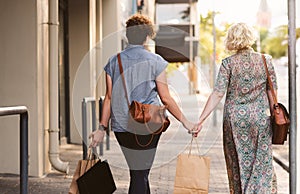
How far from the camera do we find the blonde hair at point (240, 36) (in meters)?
7.04

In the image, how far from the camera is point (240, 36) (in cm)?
703

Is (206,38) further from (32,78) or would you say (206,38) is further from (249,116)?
(249,116)

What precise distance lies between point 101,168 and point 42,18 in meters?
4.30

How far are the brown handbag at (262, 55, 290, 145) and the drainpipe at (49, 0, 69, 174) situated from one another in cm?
448

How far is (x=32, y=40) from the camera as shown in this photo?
10422mm

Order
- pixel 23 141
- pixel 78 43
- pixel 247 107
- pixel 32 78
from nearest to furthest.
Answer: pixel 23 141, pixel 247 107, pixel 32 78, pixel 78 43

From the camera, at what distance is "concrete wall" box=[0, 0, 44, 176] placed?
10.4 meters

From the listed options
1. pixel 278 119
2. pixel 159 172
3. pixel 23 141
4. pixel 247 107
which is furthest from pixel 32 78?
pixel 23 141

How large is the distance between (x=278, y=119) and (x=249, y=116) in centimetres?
31

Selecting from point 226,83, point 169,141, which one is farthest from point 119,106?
point 169,141

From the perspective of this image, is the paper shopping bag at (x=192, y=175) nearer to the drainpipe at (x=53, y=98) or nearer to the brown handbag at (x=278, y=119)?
the brown handbag at (x=278, y=119)

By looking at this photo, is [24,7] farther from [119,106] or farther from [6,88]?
[119,106]

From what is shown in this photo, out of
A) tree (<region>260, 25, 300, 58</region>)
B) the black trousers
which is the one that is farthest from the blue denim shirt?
tree (<region>260, 25, 300, 58</region>)

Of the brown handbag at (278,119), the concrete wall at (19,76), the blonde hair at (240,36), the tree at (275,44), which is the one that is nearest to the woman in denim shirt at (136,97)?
the blonde hair at (240,36)
